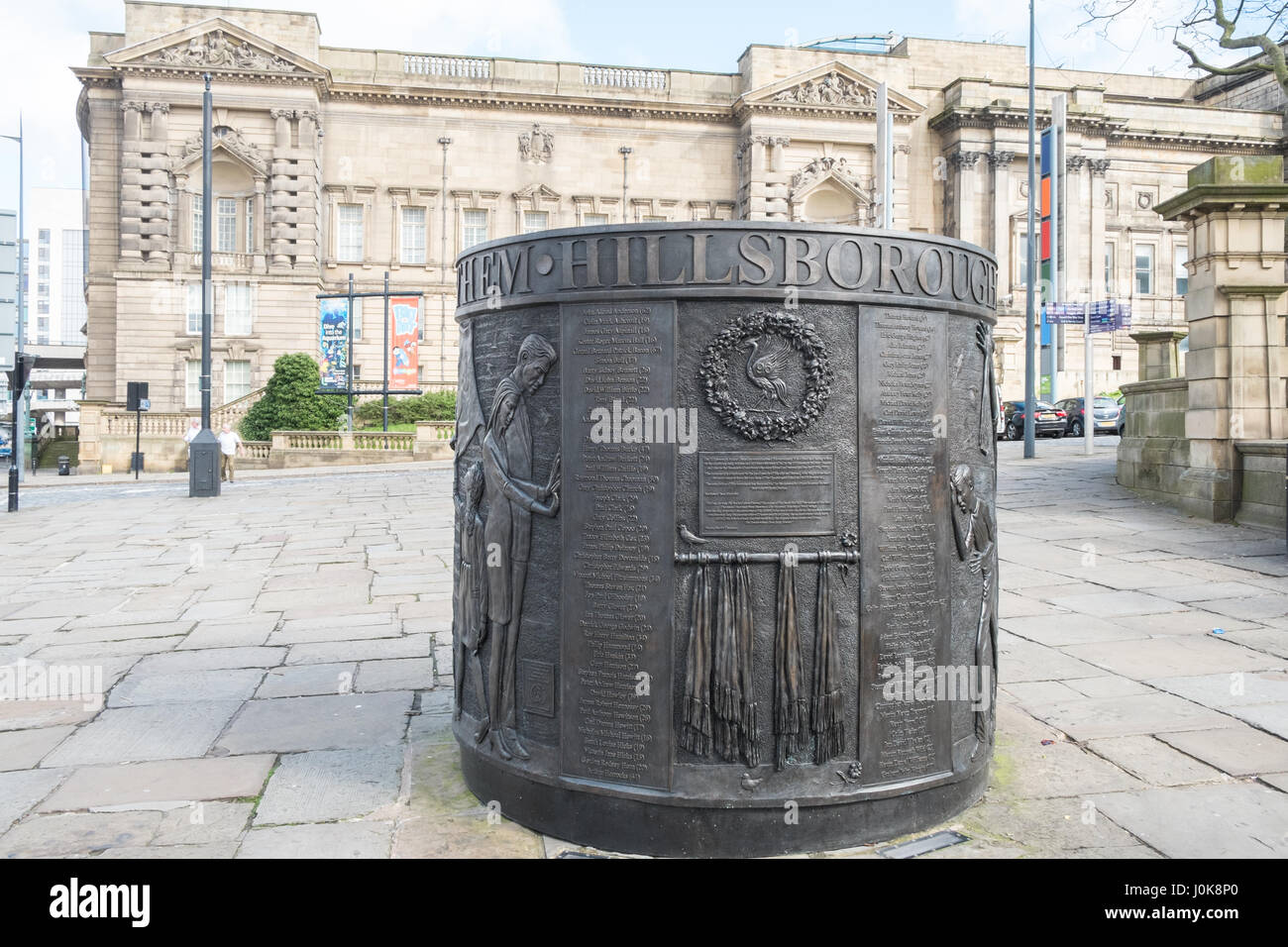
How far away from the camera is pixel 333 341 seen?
32656 millimetres

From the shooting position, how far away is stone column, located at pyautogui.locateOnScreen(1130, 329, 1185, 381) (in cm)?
1479

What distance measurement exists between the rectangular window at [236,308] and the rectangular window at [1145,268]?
4349 cm

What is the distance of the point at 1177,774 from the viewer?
13.2 feet

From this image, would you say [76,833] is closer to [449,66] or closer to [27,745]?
[27,745]

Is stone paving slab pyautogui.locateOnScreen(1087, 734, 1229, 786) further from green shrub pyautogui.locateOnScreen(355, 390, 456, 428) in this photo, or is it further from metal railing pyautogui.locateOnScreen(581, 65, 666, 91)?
metal railing pyautogui.locateOnScreen(581, 65, 666, 91)

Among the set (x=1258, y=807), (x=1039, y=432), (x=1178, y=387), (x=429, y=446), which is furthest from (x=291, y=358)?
(x=1258, y=807)

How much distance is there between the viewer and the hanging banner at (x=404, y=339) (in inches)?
1348

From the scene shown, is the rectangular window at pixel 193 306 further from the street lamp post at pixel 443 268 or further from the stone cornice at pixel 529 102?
the stone cornice at pixel 529 102

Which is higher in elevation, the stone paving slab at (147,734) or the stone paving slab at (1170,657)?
the stone paving slab at (1170,657)

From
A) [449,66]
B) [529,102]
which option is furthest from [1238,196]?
[449,66]

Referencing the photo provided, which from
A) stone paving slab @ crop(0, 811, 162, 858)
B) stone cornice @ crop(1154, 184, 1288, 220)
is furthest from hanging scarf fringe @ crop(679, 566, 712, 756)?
stone cornice @ crop(1154, 184, 1288, 220)

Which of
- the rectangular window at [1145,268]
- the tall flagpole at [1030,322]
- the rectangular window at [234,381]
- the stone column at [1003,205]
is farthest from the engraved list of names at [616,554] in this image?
the rectangular window at [1145,268]

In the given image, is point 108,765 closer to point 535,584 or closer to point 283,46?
point 535,584

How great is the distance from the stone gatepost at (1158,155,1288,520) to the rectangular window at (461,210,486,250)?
3563 centimetres
